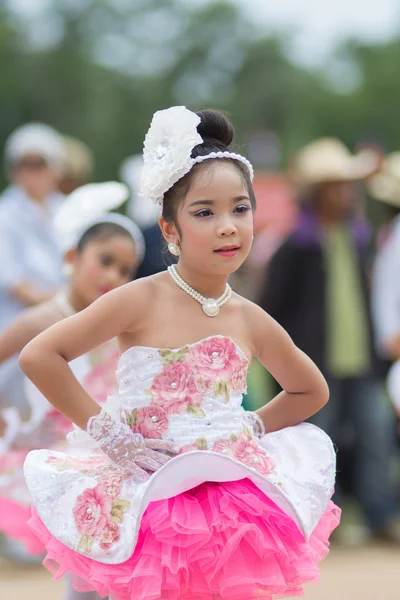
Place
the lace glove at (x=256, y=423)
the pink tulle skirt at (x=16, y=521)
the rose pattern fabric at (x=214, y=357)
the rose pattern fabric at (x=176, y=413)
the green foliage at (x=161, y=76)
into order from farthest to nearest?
the green foliage at (x=161, y=76), the pink tulle skirt at (x=16, y=521), the lace glove at (x=256, y=423), the rose pattern fabric at (x=214, y=357), the rose pattern fabric at (x=176, y=413)

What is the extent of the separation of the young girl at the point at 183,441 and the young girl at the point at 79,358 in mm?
1242

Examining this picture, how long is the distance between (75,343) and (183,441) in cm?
42

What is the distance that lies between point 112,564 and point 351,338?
4.14 meters

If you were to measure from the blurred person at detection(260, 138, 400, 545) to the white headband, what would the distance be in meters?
3.67

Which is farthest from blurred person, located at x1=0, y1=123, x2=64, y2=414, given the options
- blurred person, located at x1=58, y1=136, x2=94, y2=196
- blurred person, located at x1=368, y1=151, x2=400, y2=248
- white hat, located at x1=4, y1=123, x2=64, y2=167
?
Result: blurred person, located at x1=368, y1=151, x2=400, y2=248

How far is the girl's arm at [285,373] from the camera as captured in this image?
3312 mm

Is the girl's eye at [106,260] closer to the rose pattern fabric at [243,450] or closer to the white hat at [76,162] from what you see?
the rose pattern fabric at [243,450]

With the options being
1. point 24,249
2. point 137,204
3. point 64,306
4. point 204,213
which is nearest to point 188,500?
point 204,213

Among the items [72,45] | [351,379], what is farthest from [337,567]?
[72,45]

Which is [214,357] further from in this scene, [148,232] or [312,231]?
[312,231]

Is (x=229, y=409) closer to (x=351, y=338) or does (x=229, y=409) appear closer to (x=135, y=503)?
(x=135, y=503)

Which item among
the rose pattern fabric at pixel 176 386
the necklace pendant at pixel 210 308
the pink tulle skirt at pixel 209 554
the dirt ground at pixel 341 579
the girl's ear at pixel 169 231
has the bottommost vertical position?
the dirt ground at pixel 341 579

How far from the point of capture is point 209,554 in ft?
9.57

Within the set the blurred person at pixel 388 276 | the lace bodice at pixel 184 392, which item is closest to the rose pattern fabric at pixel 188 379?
the lace bodice at pixel 184 392
